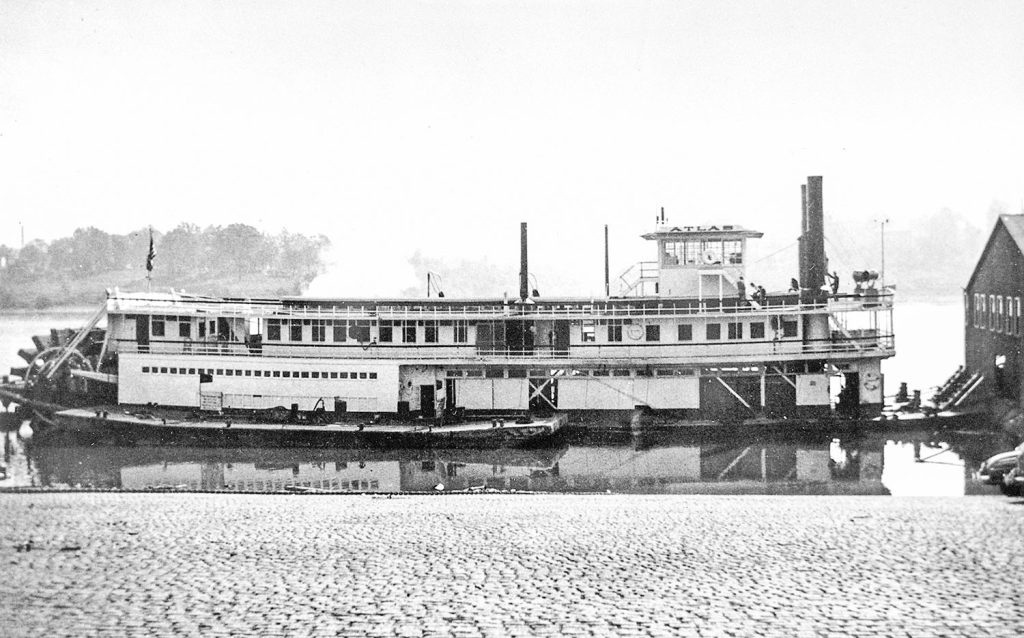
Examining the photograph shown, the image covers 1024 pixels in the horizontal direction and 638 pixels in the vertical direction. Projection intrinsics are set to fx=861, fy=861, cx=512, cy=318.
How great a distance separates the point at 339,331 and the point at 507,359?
576cm

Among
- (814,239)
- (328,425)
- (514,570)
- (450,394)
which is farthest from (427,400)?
(514,570)

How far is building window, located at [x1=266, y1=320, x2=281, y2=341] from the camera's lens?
28938mm

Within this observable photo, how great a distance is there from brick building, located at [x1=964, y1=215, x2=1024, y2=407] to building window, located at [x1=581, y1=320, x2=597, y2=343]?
40.6ft

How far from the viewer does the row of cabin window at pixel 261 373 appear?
27734 mm

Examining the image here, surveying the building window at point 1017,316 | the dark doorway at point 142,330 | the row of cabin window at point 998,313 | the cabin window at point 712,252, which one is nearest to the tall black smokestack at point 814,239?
the cabin window at point 712,252

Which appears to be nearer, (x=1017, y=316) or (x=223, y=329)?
(x=1017, y=316)

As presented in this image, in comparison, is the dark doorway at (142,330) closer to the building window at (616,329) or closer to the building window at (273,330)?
the building window at (273,330)

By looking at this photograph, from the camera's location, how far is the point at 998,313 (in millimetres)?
28109

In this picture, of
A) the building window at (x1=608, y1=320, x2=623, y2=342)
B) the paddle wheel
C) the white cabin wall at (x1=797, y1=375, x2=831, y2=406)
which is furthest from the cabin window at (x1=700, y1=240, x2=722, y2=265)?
the paddle wheel

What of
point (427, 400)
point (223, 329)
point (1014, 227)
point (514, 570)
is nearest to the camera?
point (514, 570)

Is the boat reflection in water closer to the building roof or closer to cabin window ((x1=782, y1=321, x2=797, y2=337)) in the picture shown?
cabin window ((x1=782, y1=321, x2=797, y2=337))

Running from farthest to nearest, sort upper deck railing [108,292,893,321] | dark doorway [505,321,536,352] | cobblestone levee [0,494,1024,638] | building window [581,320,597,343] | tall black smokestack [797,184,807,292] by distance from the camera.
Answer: tall black smokestack [797,184,807,292]
dark doorway [505,321,536,352]
building window [581,320,597,343]
upper deck railing [108,292,893,321]
cobblestone levee [0,494,1024,638]

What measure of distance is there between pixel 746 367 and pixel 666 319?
9.98 feet

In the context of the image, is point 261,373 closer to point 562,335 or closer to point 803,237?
point 562,335
